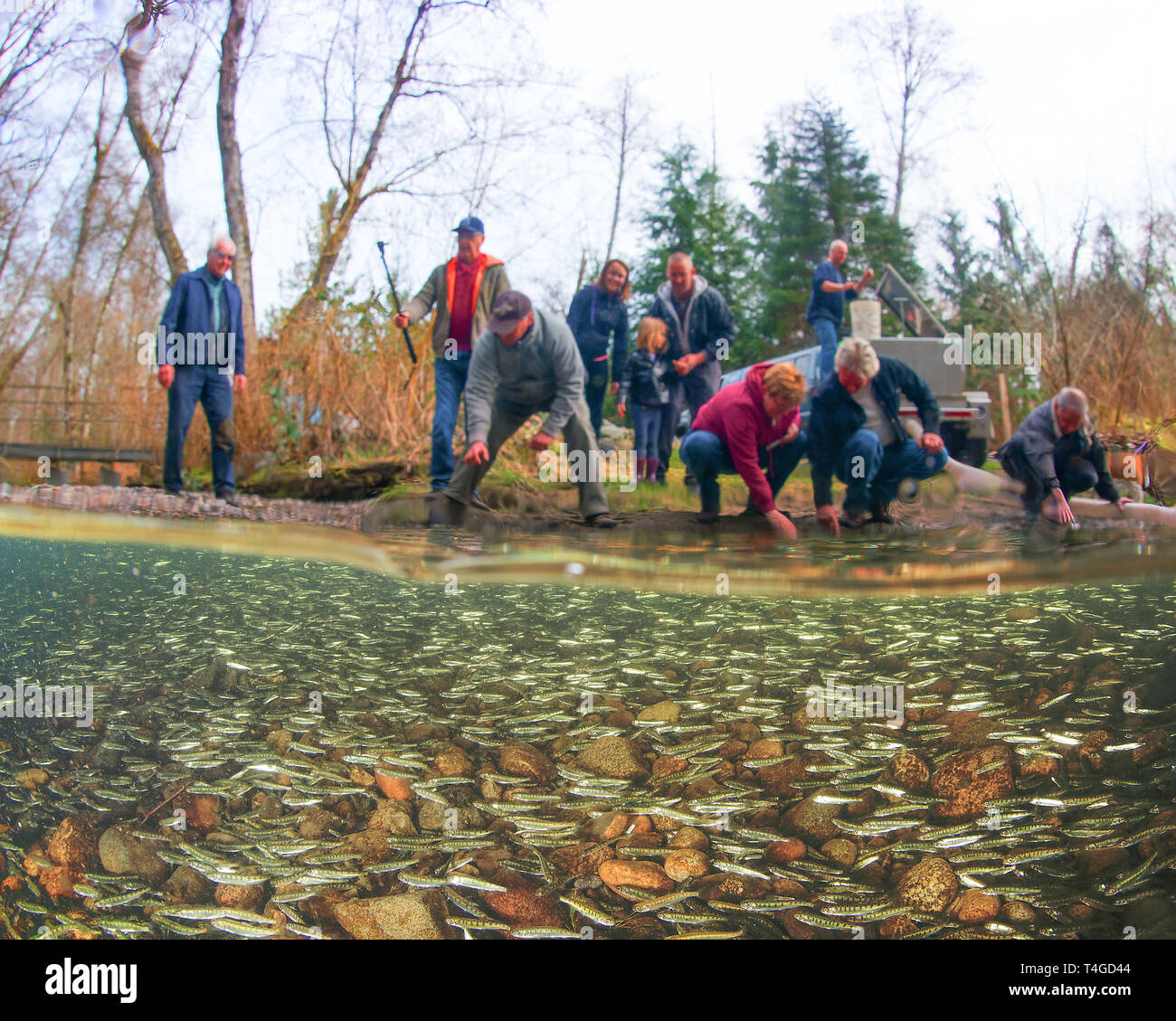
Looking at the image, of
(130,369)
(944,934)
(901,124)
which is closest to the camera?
(944,934)

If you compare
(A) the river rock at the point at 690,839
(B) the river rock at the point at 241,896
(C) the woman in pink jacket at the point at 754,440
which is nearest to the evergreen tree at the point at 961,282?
(C) the woman in pink jacket at the point at 754,440

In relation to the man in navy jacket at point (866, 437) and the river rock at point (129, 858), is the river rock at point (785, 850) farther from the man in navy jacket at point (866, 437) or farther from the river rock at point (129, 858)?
the river rock at point (129, 858)

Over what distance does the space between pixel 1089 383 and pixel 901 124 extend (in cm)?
100

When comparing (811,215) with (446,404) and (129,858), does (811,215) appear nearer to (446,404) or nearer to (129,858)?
(446,404)

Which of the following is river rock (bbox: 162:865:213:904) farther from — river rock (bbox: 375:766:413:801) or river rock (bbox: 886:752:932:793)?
river rock (bbox: 886:752:932:793)

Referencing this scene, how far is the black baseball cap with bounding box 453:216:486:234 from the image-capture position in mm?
2207

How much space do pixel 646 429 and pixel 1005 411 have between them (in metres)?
1.00

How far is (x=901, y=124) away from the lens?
1.91m

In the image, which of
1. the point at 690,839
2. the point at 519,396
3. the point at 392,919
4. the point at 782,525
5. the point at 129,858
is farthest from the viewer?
the point at 519,396

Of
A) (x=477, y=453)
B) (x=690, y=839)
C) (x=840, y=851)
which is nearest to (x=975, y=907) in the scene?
(x=840, y=851)

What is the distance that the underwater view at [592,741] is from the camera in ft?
4.34

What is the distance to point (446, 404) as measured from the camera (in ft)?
8.16

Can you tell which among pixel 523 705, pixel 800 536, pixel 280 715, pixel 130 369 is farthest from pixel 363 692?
pixel 130 369

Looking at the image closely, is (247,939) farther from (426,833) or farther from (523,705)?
(523,705)
